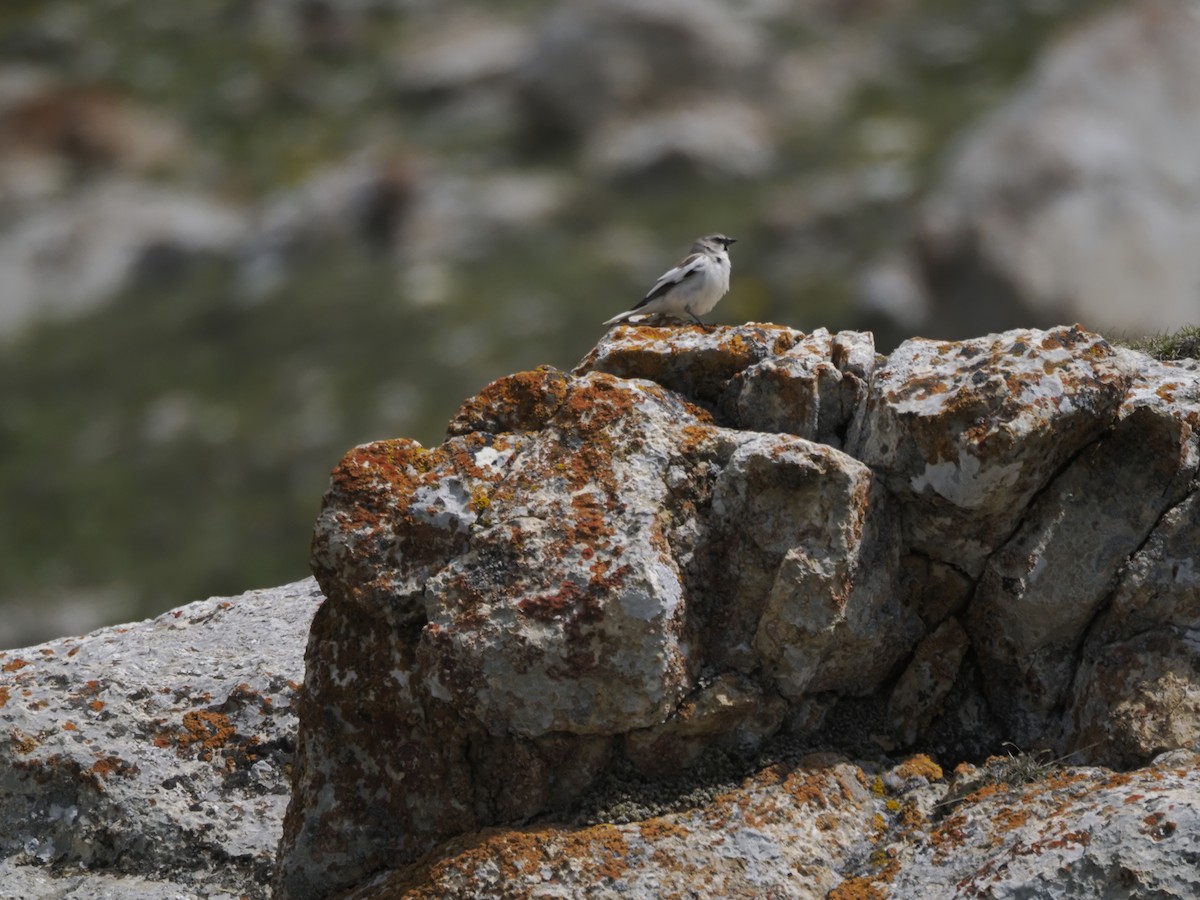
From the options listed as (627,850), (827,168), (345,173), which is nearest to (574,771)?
(627,850)

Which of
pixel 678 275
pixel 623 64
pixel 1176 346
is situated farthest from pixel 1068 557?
pixel 623 64

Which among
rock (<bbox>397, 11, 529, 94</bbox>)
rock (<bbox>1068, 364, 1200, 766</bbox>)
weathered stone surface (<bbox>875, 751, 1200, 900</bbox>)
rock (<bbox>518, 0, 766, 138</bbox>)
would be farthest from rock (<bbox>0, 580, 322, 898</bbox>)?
rock (<bbox>397, 11, 529, 94</bbox>)

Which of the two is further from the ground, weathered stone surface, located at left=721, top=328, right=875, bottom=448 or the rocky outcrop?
weathered stone surface, located at left=721, top=328, right=875, bottom=448

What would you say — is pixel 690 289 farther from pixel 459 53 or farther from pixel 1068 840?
pixel 459 53

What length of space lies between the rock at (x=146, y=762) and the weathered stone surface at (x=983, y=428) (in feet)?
14.3

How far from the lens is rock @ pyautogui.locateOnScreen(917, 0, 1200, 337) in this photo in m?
27.3

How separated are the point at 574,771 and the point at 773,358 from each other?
2.95 meters

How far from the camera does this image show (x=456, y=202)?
39.8 metres

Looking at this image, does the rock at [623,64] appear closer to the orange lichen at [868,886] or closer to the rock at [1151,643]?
the rock at [1151,643]

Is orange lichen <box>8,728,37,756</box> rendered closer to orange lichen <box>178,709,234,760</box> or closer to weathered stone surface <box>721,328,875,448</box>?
orange lichen <box>178,709,234,760</box>

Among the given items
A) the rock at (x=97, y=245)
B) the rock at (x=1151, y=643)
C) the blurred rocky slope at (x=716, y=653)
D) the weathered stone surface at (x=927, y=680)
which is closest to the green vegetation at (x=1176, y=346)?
the blurred rocky slope at (x=716, y=653)

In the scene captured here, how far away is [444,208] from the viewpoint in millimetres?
39406

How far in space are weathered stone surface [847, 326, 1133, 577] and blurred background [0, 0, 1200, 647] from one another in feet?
53.2

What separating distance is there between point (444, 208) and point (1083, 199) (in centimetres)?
1747
